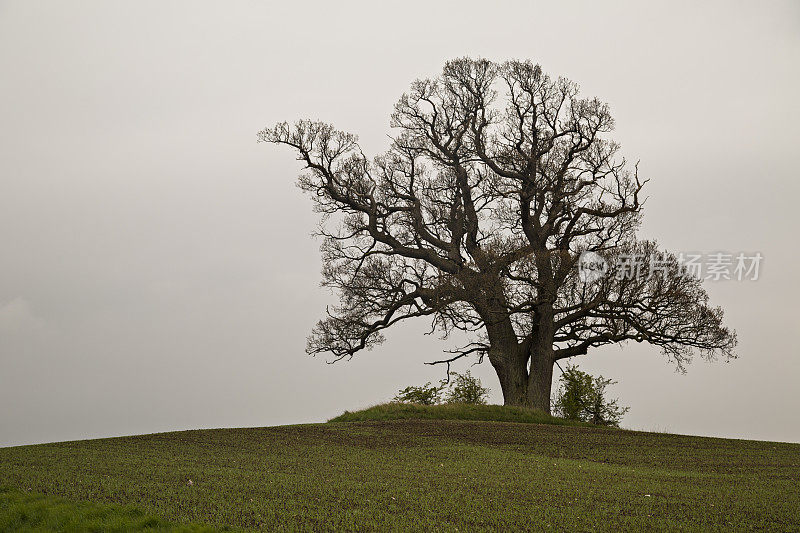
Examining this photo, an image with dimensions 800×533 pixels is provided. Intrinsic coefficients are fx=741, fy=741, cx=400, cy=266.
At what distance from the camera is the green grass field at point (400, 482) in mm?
9008

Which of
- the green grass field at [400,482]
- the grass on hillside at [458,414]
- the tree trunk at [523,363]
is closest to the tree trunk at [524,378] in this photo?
the tree trunk at [523,363]

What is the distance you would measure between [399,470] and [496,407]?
11.5 m

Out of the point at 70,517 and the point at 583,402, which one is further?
the point at 583,402

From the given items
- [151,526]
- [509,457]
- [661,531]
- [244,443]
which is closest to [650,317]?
[509,457]

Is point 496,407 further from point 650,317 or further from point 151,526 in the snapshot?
point 151,526

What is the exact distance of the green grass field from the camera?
9.01 m

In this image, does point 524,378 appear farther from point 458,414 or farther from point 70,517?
point 70,517

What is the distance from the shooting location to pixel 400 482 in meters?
11.6

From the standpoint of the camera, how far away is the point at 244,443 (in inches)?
674

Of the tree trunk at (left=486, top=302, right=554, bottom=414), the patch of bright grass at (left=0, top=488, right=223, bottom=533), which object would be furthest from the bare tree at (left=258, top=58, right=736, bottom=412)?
the patch of bright grass at (left=0, top=488, right=223, bottom=533)

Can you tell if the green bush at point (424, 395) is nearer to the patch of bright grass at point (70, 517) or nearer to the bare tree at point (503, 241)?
the bare tree at point (503, 241)

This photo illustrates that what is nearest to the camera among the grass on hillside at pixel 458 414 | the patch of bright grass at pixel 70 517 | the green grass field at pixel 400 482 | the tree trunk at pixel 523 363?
the patch of bright grass at pixel 70 517

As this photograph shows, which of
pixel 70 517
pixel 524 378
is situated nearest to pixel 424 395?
pixel 524 378

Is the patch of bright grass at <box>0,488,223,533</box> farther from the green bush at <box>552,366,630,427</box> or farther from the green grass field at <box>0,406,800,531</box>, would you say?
the green bush at <box>552,366,630,427</box>
